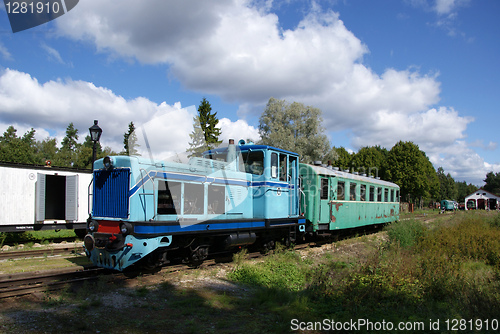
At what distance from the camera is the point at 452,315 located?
5836 mm

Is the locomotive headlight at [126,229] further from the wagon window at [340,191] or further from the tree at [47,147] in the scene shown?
the tree at [47,147]

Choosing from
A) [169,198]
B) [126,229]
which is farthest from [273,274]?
[126,229]

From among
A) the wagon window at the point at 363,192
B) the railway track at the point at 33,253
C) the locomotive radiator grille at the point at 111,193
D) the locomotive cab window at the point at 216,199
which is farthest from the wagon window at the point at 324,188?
the railway track at the point at 33,253

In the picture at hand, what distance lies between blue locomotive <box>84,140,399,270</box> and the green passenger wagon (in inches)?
2.6

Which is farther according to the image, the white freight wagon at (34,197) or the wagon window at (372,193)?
the wagon window at (372,193)

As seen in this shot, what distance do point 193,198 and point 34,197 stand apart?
8676 millimetres

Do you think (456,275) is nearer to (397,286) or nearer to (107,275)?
(397,286)

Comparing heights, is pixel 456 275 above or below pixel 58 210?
below

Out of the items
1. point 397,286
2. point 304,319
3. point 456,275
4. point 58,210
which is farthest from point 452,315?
point 58,210

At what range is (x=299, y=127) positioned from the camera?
3794 cm

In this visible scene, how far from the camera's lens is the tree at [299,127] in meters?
36.6

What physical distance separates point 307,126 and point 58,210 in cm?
2749

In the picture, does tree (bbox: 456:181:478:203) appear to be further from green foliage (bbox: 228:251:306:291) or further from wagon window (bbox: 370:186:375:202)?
green foliage (bbox: 228:251:306:291)

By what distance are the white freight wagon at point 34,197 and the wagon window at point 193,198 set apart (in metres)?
6.45
